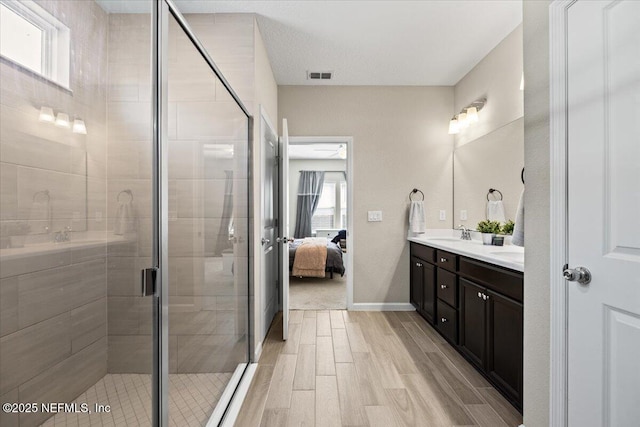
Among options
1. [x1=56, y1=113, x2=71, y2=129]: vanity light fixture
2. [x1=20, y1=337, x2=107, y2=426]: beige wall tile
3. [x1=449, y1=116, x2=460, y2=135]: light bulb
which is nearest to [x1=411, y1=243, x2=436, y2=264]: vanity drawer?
[x1=449, y1=116, x2=460, y2=135]: light bulb

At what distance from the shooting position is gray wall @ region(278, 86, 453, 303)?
3787 mm

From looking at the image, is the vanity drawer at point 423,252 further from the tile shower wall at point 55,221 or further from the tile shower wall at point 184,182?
the tile shower wall at point 55,221

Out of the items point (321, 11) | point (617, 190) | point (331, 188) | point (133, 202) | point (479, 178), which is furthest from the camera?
A: point (331, 188)

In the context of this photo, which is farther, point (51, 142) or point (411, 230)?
point (411, 230)

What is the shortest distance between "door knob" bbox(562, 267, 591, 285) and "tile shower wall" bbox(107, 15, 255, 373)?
157 cm

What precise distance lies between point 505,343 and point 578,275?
84 cm

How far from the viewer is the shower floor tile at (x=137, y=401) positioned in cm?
72

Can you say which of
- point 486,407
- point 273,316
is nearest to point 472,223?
point 486,407

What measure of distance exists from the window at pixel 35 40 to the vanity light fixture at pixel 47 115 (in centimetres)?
6

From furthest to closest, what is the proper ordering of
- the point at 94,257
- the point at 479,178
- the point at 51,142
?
the point at 479,178 → the point at 94,257 → the point at 51,142

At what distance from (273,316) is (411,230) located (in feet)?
6.09

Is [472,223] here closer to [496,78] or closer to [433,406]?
[496,78]

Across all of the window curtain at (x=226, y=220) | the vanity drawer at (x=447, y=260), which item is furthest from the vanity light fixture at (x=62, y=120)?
the vanity drawer at (x=447, y=260)

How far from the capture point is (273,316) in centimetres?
356
